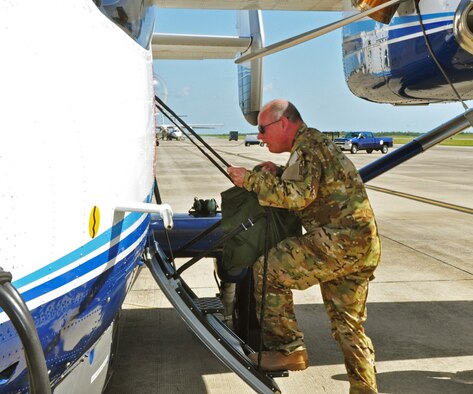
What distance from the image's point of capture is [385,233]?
11.0 m

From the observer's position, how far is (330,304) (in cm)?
381

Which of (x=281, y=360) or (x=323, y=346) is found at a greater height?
(x=281, y=360)

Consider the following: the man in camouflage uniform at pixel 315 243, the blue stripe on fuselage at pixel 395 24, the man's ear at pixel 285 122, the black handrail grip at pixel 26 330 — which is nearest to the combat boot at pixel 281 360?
the man in camouflage uniform at pixel 315 243

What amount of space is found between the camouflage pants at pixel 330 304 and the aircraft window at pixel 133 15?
1.41m

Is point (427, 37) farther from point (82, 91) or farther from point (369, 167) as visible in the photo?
point (82, 91)

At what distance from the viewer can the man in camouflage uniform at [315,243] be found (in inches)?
140

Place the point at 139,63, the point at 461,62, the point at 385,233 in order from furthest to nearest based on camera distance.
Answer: the point at 385,233 → the point at 461,62 → the point at 139,63

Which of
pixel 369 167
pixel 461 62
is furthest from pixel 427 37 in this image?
pixel 369 167

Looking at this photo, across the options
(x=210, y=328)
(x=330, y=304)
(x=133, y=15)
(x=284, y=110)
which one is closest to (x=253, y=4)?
(x=284, y=110)

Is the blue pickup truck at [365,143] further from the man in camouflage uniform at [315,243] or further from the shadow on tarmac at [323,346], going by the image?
the man in camouflage uniform at [315,243]

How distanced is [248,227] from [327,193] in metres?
0.50

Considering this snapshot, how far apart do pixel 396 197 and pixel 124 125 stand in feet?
48.2

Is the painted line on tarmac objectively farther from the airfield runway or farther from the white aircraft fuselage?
the white aircraft fuselage

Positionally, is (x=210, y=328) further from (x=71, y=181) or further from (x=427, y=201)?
(x=427, y=201)
